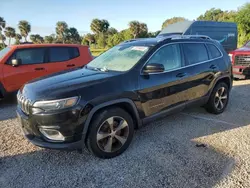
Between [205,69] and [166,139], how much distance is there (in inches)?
65.3

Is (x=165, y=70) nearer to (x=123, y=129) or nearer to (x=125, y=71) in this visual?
(x=125, y=71)

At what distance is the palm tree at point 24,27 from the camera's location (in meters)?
62.7

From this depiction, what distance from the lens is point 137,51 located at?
12.1 ft

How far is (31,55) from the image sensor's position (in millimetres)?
6219

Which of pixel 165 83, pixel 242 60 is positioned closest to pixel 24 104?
pixel 165 83

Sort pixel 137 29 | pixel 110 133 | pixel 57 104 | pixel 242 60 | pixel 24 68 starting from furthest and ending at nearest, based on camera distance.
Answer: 1. pixel 137 29
2. pixel 242 60
3. pixel 24 68
4. pixel 110 133
5. pixel 57 104

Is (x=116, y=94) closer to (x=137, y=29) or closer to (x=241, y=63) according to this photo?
(x=241, y=63)

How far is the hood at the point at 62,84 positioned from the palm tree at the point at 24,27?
223ft

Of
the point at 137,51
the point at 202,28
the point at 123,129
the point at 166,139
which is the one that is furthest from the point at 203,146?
the point at 202,28

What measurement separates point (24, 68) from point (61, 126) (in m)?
4.03

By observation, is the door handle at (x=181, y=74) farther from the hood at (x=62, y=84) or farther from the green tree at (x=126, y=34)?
the green tree at (x=126, y=34)

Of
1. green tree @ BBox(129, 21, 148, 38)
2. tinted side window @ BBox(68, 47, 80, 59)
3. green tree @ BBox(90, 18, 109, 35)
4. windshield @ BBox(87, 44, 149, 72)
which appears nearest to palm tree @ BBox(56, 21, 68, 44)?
green tree @ BBox(90, 18, 109, 35)

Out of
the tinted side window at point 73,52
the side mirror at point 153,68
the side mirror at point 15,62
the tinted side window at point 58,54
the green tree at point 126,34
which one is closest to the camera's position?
the side mirror at point 153,68

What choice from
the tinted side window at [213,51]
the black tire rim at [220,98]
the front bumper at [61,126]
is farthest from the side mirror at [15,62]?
the black tire rim at [220,98]
